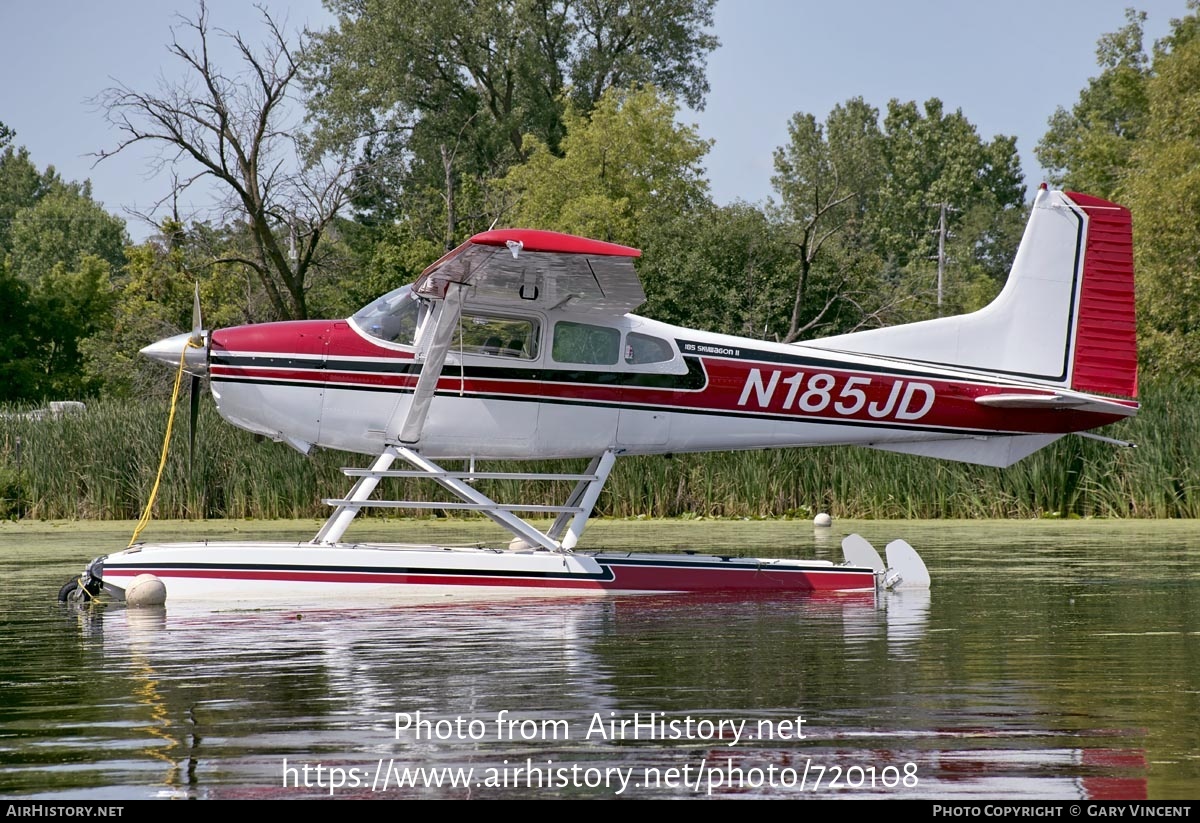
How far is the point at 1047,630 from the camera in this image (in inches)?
270

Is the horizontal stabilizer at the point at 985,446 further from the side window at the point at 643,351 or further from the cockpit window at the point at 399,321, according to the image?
the cockpit window at the point at 399,321

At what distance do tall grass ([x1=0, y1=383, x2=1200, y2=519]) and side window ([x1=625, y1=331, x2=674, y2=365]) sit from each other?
285 inches

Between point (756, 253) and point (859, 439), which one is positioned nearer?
point (859, 439)

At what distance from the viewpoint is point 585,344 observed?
9.62 meters

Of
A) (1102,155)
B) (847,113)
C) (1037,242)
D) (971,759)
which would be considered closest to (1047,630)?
(971,759)

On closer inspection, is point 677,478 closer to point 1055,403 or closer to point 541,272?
point 1055,403

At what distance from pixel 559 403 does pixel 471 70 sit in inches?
1548

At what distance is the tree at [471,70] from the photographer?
45.8 meters

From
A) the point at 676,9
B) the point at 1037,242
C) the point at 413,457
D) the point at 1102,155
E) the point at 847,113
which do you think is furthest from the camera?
the point at 847,113

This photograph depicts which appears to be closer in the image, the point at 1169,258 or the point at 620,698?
the point at 620,698

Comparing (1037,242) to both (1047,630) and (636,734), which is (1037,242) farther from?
(636,734)

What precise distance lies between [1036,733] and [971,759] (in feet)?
1.53

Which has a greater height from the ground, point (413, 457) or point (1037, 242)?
point (1037, 242)

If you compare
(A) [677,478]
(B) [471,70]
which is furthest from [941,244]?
(A) [677,478]
